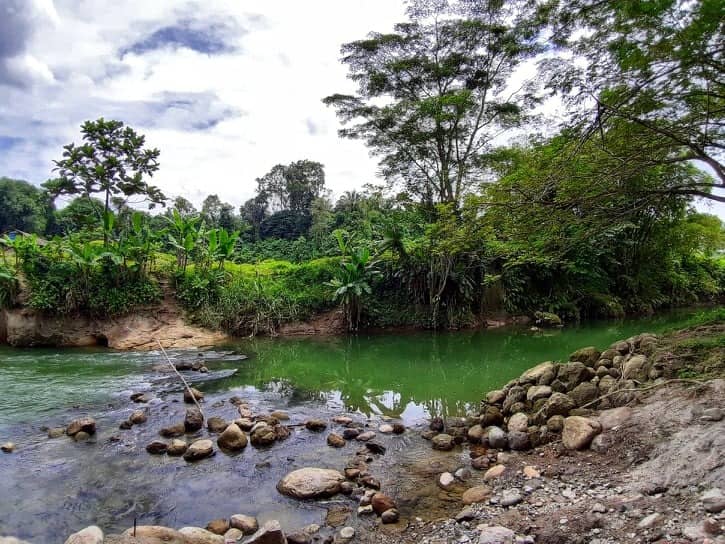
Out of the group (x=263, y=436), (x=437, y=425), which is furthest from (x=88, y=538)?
(x=437, y=425)

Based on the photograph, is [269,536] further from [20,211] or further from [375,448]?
[20,211]

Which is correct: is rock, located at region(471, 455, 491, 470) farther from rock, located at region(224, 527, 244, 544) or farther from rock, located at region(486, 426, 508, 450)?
rock, located at region(224, 527, 244, 544)

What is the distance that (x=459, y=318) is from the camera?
15430 mm

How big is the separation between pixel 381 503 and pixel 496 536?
1100mm

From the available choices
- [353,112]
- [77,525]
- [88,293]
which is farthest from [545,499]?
[353,112]

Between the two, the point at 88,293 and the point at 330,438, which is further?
the point at 88,293

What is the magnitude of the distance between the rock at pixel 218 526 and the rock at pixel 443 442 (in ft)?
8.09

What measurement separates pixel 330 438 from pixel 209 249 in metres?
11.5

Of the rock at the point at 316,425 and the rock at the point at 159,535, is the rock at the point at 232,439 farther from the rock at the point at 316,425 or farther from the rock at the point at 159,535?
the rock at the point at 159,535

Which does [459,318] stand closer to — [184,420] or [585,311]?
[585,311]

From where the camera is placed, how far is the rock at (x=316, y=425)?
5965mm

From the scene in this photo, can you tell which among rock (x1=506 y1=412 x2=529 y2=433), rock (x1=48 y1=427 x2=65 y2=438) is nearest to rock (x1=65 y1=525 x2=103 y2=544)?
rock (x1=48 y1=427 x2=65 y2=438)

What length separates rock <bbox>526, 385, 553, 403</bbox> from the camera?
5524 mm

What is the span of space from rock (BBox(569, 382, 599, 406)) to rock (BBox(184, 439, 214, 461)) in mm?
4252
